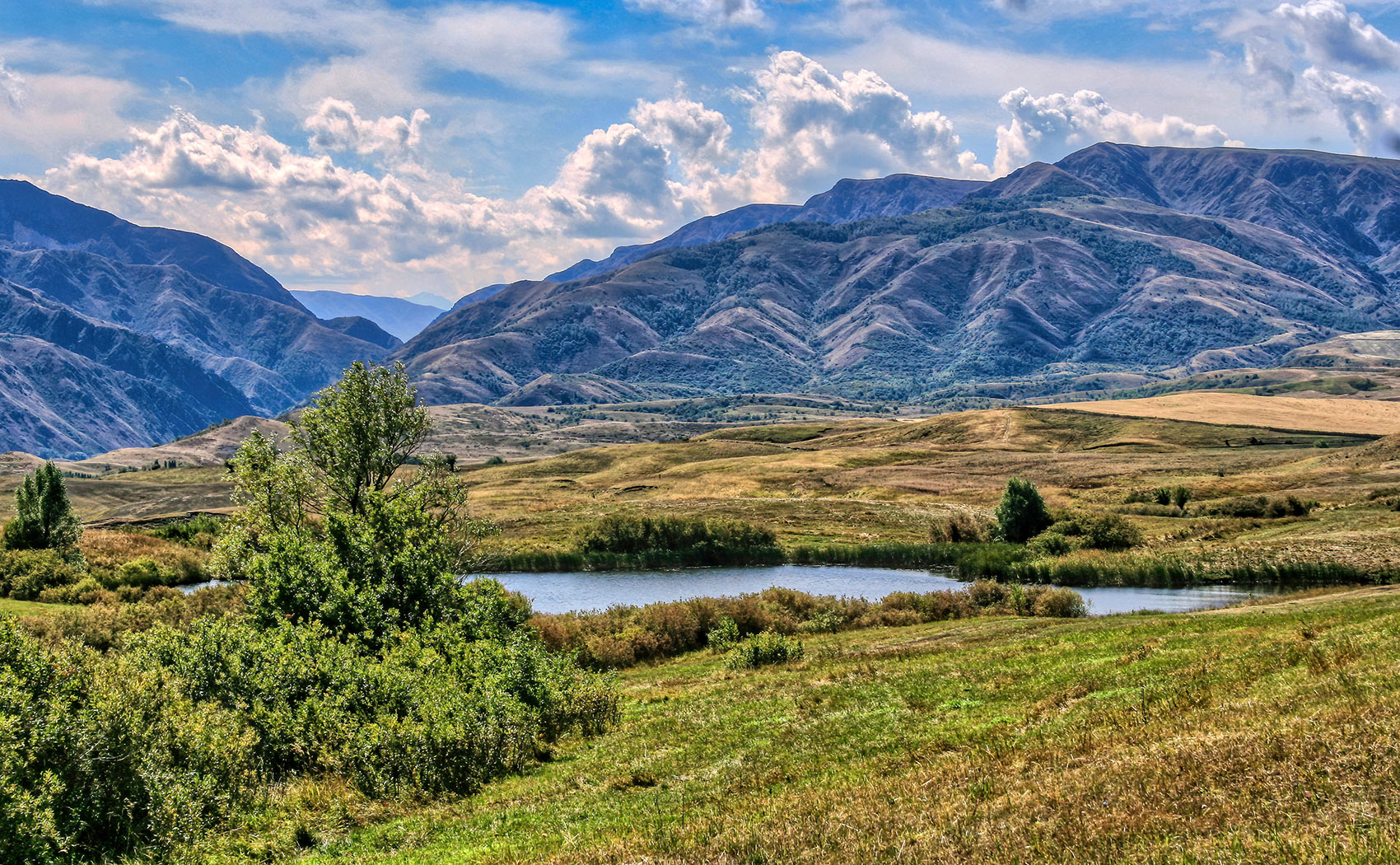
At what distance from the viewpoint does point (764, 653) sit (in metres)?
34.3

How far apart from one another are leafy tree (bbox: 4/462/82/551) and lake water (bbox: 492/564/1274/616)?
109 ft

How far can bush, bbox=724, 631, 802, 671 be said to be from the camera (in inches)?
1345

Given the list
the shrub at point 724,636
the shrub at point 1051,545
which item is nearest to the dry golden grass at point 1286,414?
the shrub at point 1051,545

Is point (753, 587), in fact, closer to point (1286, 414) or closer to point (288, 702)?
point (288, 702)

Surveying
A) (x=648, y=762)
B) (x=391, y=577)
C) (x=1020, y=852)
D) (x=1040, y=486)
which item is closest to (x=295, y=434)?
(x=391, y=577)

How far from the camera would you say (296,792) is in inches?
722

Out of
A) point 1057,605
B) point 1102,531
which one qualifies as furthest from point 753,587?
point 1057,605

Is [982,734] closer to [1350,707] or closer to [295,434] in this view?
[1350,707]

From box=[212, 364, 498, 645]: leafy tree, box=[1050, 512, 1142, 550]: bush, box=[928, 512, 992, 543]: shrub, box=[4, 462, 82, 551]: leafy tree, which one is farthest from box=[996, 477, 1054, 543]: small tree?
box=[4, 462, 82, 551]: leafy tree

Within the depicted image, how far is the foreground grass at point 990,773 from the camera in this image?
1020cm

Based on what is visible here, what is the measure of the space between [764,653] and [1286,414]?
184 m

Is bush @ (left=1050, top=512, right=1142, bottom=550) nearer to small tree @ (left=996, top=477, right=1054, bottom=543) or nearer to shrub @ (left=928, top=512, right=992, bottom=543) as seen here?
small tree @ (left=996, top=477, right=1054, bottom=543)

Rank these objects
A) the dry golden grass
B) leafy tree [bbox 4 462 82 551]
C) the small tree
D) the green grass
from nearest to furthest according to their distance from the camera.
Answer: the green grass < leafy tree [bbox 4 462 82 551] < the small tree < the dry golden grass

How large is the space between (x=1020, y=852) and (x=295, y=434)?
45.9 meters
